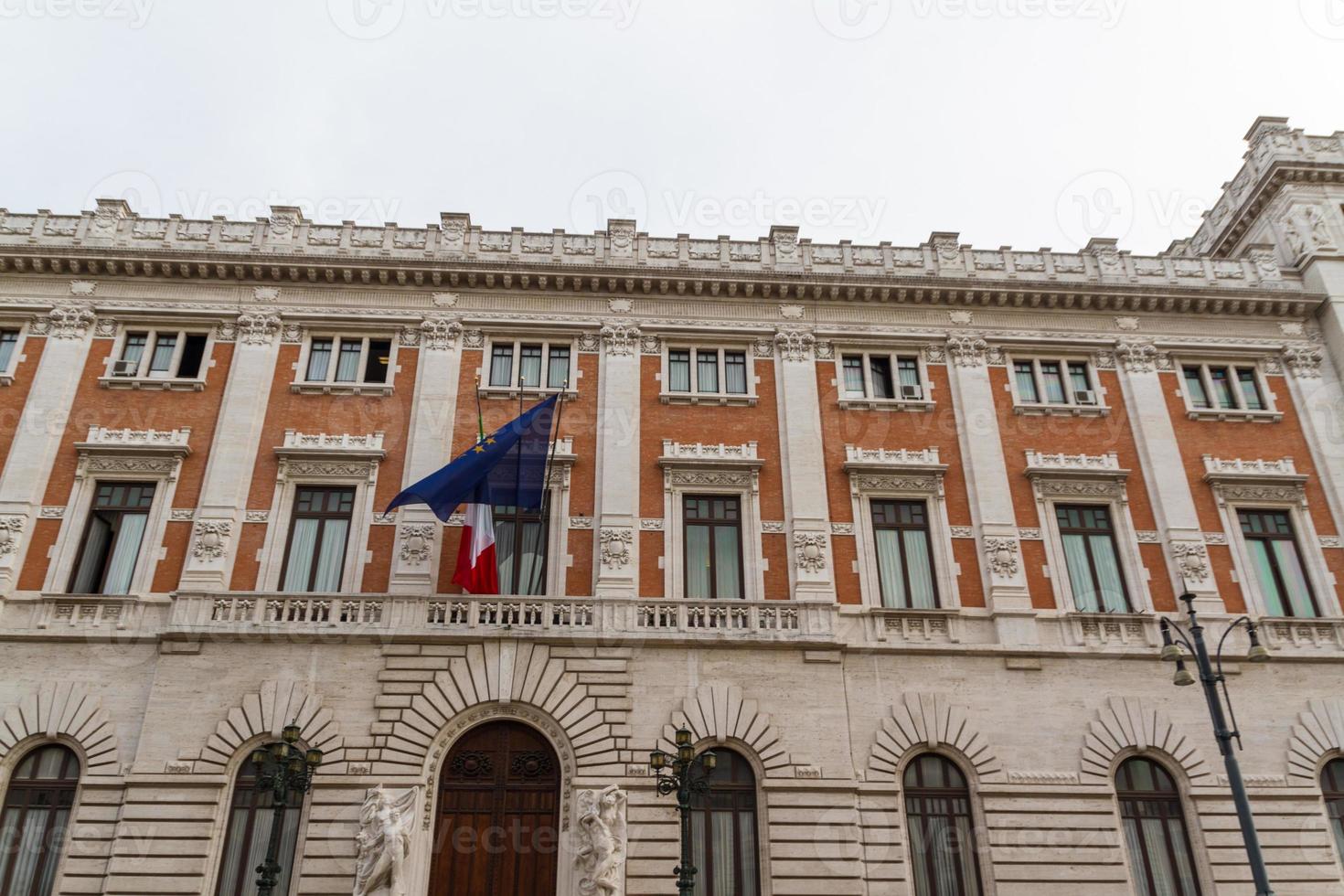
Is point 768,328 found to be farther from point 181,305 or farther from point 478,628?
point 181,305

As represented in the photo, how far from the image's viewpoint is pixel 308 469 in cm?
2284

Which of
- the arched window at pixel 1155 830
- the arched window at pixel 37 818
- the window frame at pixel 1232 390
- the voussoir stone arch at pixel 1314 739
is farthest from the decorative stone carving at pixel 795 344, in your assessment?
the arched window at pixel 37 818

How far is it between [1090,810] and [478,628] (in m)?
12.9

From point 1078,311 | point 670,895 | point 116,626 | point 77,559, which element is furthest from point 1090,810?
point 77,559

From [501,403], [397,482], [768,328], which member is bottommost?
[397,482]

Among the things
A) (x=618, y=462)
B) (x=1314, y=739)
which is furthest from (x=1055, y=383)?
(x=618, y=462)

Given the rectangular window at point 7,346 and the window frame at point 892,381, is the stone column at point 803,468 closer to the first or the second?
the window frame at point 892,381

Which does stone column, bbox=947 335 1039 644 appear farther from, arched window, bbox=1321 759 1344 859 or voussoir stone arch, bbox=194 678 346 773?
voussoir stone arch, bbox=194 678 346 773

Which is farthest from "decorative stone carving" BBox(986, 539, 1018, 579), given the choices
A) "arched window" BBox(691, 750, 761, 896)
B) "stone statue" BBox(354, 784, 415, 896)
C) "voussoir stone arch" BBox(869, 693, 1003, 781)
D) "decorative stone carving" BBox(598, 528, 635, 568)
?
"stone statue" BBox(354, 784, 415, 896)

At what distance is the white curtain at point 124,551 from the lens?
21.6 metres

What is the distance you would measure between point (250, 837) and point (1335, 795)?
21881 mm

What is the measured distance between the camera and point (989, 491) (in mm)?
23312

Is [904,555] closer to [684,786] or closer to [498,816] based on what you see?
[684,786]

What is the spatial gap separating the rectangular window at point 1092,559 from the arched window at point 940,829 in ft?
17.1
